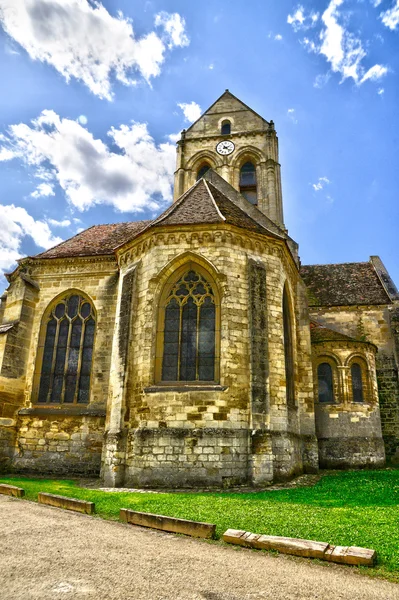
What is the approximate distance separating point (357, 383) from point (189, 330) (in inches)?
367

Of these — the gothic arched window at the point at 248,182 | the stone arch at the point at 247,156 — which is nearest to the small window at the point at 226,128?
the stone arch at the point at 247,156

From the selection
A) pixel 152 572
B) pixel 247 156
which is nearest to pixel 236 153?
pixel 247 156

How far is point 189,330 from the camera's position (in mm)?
12617

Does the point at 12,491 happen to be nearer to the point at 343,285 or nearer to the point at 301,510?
the point at 301,510

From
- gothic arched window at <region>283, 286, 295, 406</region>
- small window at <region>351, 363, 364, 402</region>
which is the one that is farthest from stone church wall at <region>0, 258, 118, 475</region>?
small window at <region>351, 363, 364, 402</region>

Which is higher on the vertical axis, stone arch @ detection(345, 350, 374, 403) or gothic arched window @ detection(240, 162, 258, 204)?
gothic arched window @ detection(240, 162, 258, 204)

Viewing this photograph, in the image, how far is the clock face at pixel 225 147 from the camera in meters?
24.8

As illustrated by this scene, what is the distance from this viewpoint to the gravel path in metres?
3.95

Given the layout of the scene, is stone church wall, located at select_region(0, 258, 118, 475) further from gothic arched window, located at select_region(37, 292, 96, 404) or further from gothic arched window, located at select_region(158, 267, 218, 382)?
gothic arched window, located at select_region(158, 267, 218, 382)

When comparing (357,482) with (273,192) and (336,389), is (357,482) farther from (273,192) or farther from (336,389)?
(273,192)

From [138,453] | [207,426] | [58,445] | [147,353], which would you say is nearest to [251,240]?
[147,353]

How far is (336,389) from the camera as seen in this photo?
17.8 meters

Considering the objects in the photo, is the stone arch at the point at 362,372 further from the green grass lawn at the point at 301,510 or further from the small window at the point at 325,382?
the green grass lawn at the point at 301,510

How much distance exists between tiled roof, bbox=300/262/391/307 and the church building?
23.7 inches
